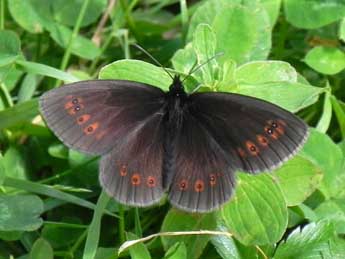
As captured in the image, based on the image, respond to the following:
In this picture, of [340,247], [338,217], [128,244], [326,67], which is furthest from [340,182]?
[128,244]

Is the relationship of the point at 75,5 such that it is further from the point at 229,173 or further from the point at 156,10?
the point at 229,173

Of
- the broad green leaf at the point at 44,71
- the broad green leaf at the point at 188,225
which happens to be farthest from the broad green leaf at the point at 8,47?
the broad green leaf at the point at 188,225

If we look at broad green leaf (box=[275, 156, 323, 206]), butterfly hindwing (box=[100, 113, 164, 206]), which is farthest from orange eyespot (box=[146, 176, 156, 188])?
broad green leaf (box=[275, 156, 323, 206])

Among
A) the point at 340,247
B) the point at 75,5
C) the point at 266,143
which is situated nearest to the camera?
the point at 266,143

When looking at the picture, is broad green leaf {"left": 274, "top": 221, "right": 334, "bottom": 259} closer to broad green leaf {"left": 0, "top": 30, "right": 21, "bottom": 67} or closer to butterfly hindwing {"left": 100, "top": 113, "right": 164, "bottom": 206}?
butterfly hindwing {"left": 100, "top": 113, "right": 164, "bottom": 206}

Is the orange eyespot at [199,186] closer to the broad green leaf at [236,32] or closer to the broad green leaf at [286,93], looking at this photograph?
the broad green leaf at [286,93]

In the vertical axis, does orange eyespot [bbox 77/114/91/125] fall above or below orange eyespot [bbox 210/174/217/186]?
above
